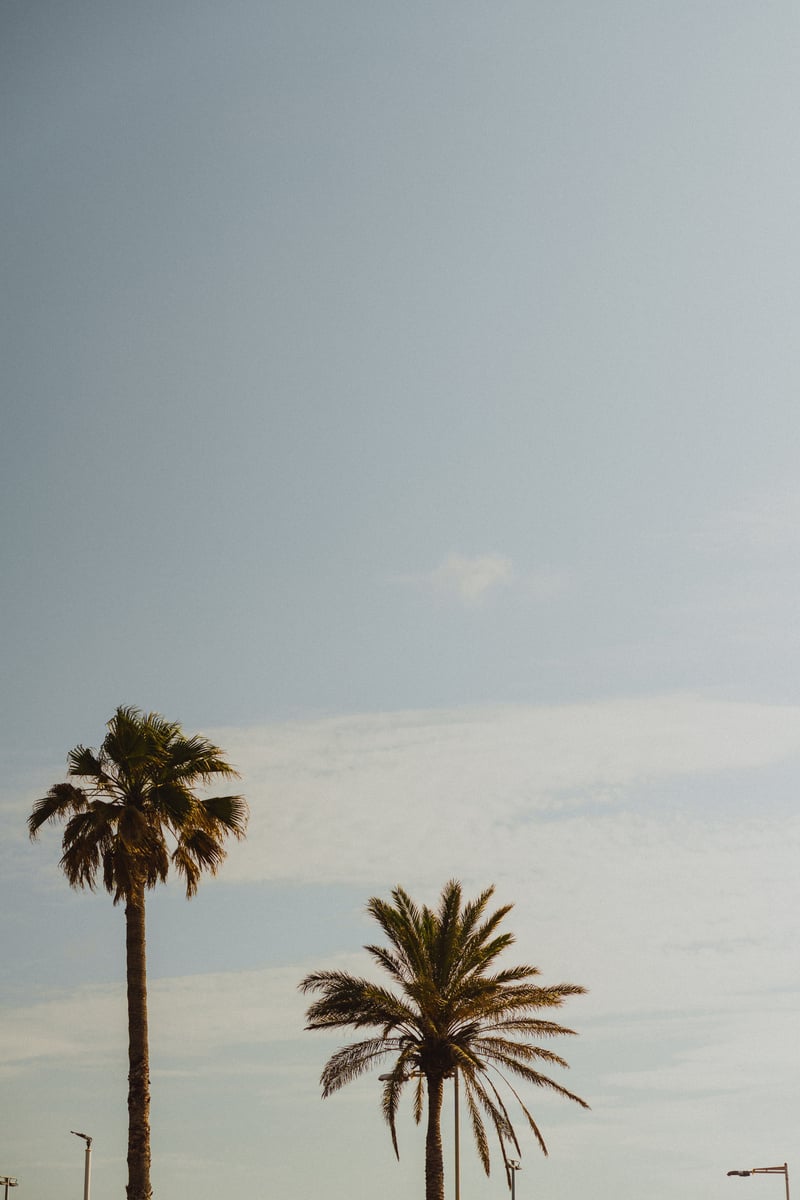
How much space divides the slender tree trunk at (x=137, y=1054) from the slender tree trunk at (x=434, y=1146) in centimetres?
1108

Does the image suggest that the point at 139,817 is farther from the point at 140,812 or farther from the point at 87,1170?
the point at 87,1170

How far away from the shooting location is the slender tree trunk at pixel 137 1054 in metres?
34.2

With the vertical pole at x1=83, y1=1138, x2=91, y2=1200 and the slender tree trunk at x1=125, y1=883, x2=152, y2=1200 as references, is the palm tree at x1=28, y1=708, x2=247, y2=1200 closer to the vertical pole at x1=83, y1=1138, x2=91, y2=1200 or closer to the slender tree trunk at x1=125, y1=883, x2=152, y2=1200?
the slender tree trunk at x1=125, y1=883, x2=152, y2=1200

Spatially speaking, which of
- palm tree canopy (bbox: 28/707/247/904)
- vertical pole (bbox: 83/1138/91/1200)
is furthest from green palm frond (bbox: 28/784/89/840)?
vertical pole (bbox: 83/1138/91/1200)

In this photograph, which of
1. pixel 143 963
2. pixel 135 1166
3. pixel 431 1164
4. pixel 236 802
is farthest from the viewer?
pixel 431 1164

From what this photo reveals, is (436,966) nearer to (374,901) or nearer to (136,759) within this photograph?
(374,901)

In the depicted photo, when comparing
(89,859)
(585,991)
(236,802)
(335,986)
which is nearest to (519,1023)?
(585,991)

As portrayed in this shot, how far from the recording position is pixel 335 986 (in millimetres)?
43688

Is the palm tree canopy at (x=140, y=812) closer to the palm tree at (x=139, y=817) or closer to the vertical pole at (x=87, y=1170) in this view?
the palm tree at (x=139, y=817)

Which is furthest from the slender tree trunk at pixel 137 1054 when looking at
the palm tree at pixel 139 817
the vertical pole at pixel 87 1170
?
the vertical pole at pixel 87 1170

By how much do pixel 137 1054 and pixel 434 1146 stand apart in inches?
467

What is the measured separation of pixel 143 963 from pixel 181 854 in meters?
3.00

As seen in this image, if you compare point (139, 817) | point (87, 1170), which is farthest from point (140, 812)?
point (87, 1170)

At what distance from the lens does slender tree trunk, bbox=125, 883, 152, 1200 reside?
3416 centimetres
